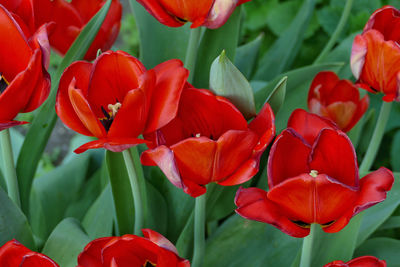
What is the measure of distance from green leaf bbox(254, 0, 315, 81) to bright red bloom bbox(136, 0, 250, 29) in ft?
1.69

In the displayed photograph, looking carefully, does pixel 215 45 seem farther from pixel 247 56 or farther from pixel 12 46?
pixel 12 46

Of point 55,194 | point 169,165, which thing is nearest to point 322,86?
point 169,165

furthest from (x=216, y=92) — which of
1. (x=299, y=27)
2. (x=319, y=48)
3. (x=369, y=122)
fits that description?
(x=319, y=48)

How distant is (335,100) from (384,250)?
0.69 feet

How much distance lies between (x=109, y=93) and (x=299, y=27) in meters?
0.64

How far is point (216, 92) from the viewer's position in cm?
51

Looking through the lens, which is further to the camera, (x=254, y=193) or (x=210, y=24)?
(x=210, y=24)

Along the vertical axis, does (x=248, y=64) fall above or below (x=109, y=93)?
below

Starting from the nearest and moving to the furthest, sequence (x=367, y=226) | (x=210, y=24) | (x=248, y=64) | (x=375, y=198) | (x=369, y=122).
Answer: (x=375, y=198) → (x=210, y=24) → (x=367, y=226) → (x=369, y=122) → (x=248, y=64)

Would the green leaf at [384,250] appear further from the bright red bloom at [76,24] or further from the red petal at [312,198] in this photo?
the bright red bloom at [76,24]

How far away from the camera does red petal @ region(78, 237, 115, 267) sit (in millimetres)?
441

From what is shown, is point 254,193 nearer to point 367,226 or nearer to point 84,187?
point 367,226

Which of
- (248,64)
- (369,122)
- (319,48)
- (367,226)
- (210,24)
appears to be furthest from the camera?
(319,48)

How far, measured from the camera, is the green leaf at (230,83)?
50cm
